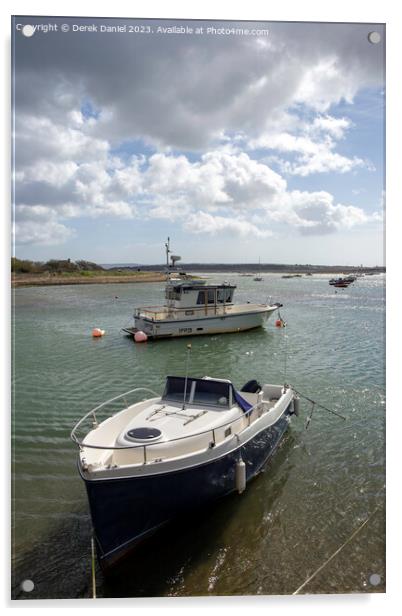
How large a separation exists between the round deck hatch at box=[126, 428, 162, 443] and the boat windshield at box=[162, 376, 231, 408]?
1.60 m

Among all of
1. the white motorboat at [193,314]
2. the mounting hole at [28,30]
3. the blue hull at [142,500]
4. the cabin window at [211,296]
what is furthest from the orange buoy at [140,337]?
the mounting hole at [28,30]

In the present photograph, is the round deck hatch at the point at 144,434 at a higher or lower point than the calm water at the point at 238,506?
higher

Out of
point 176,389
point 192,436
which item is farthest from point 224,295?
point 192,436

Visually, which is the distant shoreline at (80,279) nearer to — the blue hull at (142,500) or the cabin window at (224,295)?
the cabin window at (224,295)

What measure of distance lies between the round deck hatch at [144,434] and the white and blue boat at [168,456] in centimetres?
2

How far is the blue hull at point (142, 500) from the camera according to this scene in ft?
17.8

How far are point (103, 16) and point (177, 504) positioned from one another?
6.92 metres

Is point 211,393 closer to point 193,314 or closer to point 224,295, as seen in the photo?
point 193,314

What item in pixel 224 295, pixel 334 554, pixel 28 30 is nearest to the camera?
pixel 28 30

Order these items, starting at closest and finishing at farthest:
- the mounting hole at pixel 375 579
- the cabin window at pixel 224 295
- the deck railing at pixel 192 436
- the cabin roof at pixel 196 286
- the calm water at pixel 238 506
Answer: the mounting hole at pixel 375 579, the calm water at pixel 238 506, the deck railing at pixel 192 436, the cabin roof at pixel 196 286, the cabin window at pixel 224 295

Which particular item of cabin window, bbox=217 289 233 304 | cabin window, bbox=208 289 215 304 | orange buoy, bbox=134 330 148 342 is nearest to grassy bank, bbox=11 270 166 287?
orange buoy, bbox=134 330 148 342

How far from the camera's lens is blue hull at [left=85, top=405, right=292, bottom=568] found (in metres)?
5.43

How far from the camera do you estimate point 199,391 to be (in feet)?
26.5

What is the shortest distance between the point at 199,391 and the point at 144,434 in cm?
199
